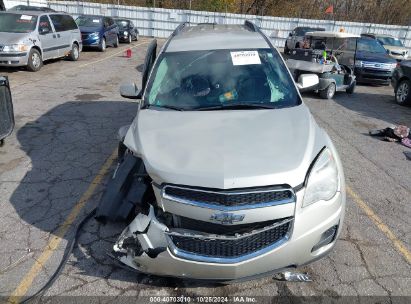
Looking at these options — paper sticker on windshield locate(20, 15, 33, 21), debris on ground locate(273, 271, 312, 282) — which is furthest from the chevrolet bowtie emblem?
paper sticker on windshield locate(20, 15, 33, 21)

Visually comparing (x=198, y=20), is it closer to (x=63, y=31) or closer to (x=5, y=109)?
(x=63, y=31)

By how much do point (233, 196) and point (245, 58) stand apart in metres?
2.08

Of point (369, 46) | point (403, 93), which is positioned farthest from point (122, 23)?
point (403, 93)

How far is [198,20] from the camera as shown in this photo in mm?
26953

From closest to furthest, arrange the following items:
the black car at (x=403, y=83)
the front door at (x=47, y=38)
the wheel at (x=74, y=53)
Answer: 1. the black car at (x=403, y=83)
2. the front door at (x=47, y=38)
3. the wheel at (x=74, y=53)

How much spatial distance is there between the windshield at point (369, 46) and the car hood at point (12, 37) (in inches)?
461

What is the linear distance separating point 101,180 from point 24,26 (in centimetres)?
935

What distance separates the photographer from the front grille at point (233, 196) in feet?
7.88

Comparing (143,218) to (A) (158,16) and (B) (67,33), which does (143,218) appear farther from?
(A) (158,16)

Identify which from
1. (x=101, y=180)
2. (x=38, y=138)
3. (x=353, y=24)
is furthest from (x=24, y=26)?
(x=353, y=24)

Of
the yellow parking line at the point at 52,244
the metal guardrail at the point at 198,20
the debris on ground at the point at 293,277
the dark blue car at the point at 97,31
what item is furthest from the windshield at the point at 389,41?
the debris on ground at the point at 293,277

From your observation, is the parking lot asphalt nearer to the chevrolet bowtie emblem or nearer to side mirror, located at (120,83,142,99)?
the chevrolet bowtie emblem

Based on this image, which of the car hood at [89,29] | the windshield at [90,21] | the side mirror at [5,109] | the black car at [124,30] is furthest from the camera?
the black car at [124,30]

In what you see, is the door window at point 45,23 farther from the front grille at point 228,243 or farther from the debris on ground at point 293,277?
the debris on ground at point 293,277
